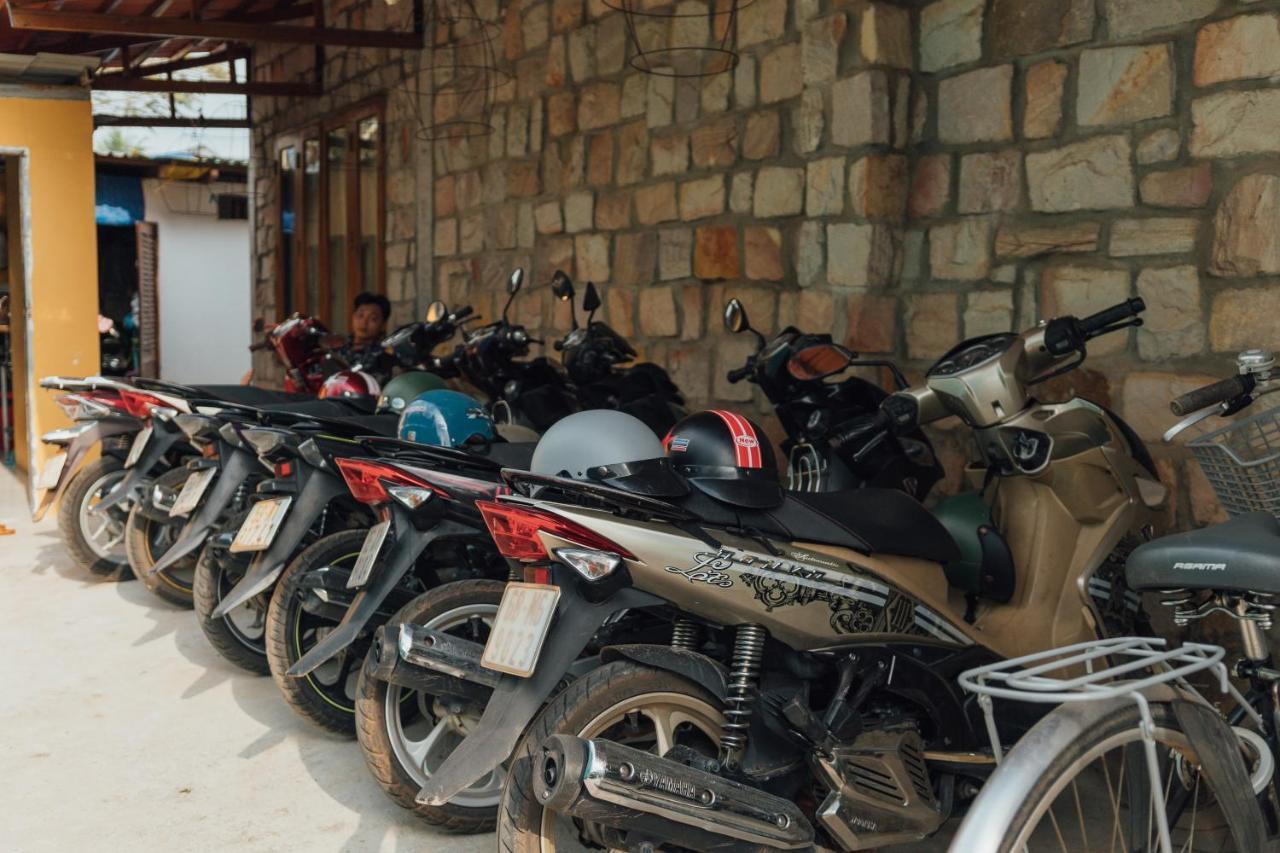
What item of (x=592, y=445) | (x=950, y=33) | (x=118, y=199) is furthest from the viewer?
(x=118, y=199)

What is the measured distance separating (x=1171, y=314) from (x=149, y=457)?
13.1 feet

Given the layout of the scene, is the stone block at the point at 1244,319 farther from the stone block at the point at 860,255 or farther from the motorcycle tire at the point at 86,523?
the motorcycle tire at the point at 86,523

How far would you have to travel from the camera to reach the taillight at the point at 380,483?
3279mm

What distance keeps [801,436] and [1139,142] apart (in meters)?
1.39

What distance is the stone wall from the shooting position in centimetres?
370

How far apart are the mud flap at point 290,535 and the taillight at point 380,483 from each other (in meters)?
0.47

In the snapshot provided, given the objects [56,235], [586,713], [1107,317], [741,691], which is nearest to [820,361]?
[1107,317]

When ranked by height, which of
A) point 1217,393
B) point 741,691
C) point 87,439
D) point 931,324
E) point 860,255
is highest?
point 860,255

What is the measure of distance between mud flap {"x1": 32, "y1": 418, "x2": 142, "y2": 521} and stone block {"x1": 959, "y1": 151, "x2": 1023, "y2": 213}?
3802mm

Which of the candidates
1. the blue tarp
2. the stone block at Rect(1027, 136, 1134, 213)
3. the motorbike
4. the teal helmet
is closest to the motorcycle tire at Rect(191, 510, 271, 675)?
the teal helmet

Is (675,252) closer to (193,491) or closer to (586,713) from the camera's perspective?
(193,491)

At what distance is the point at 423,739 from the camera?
326 cm

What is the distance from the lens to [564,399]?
5184 millimetres

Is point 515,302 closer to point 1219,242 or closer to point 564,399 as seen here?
point 564,399
